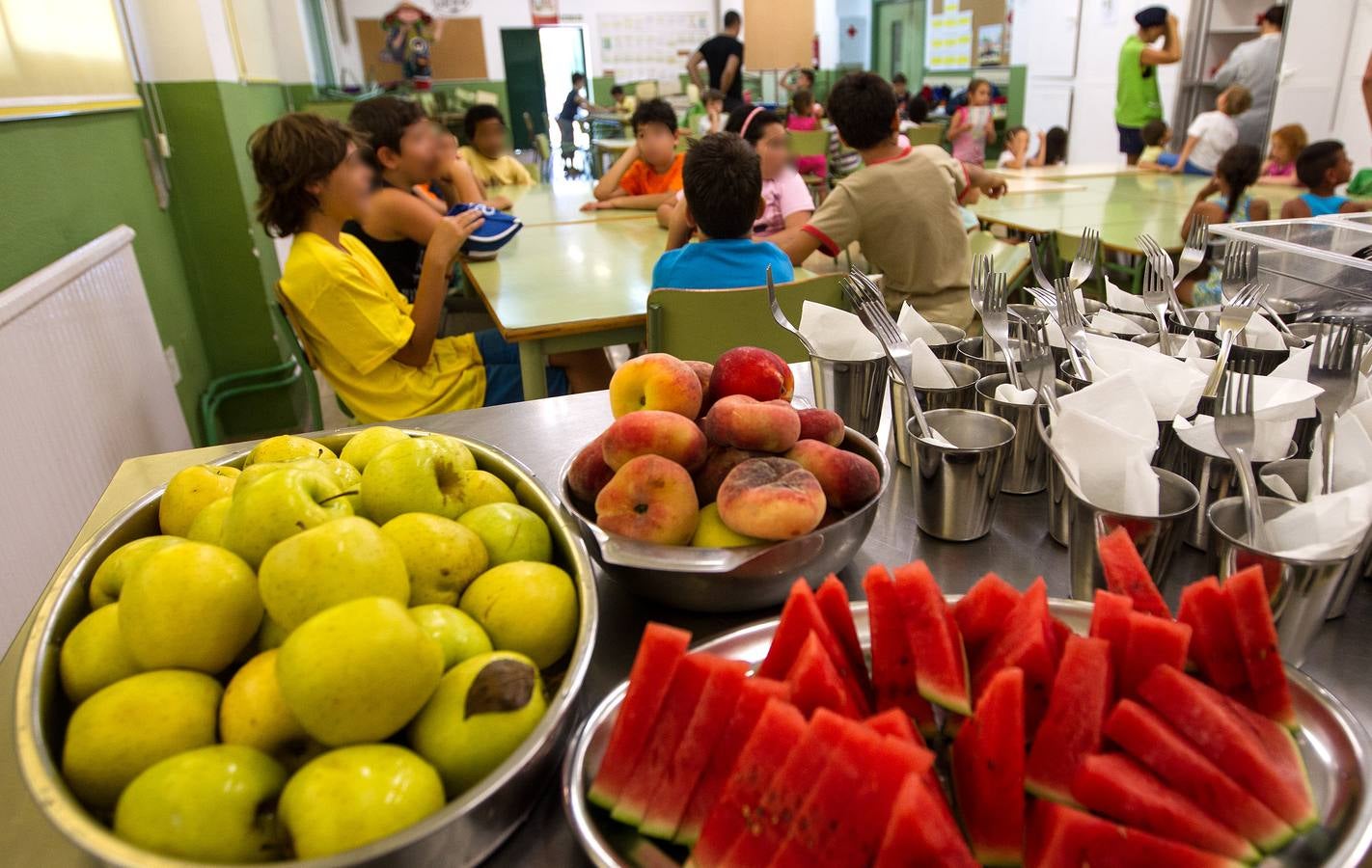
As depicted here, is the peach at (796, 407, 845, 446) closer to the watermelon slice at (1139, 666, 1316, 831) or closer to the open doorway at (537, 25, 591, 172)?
the watermelon slice at (1139, 666, 1316, 831)

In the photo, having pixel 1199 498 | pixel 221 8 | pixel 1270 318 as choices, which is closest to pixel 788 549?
pixel 1199 498

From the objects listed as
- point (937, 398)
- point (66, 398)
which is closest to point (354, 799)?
point (937, 398)

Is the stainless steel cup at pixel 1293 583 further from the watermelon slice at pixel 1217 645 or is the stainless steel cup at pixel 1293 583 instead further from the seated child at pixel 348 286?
the seated child at pixel 348 286

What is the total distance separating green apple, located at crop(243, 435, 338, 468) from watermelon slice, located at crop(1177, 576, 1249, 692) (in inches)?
31.4

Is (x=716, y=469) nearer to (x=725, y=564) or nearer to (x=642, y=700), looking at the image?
(x=725, y=564)

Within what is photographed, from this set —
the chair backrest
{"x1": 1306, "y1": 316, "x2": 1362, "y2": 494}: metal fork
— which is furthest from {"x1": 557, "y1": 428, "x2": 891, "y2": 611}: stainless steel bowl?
the chair backrest

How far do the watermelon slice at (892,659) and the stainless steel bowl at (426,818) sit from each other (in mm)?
207

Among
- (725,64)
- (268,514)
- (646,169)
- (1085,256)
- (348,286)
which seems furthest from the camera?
(725,64)

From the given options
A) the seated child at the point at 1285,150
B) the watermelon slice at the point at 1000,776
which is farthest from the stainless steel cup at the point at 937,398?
the seated child at the point at 1285,150

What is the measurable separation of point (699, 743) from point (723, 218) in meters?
1.82

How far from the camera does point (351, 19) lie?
9.23m

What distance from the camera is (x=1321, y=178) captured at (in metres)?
3.10

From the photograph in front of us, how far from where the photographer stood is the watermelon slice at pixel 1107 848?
0.44 metres

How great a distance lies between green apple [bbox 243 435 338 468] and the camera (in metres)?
0.86
